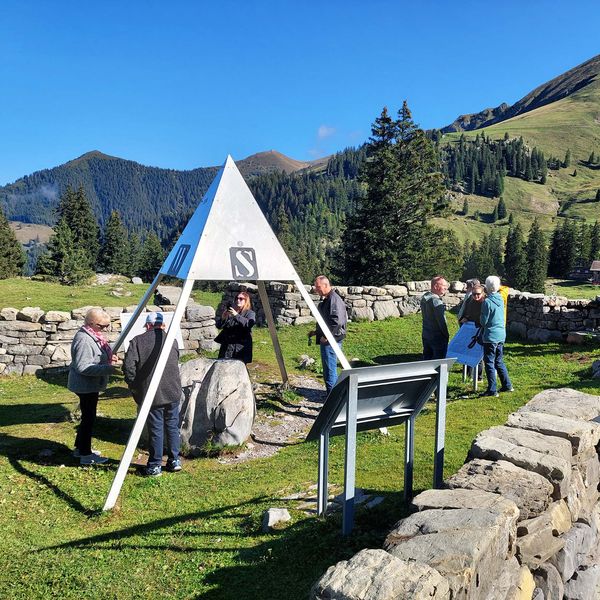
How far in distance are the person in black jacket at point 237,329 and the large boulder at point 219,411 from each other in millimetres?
1135

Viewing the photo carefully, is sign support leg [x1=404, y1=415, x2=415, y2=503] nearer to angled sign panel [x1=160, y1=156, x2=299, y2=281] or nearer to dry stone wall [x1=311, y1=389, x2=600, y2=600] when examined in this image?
dry stone wall [x1=311, y1=389, x2=600, y2=600]

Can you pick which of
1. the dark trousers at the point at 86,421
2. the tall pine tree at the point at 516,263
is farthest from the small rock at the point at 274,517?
the tall pine tree at the point at 516,263

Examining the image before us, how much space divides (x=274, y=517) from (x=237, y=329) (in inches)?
191

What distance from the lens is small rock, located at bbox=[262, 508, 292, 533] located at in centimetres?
487

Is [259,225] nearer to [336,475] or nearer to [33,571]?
[336,475]

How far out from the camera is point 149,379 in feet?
22.4

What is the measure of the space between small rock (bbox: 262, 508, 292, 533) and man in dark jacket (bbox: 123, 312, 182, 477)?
239cm

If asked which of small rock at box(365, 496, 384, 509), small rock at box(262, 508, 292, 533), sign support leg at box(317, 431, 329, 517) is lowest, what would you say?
small rock at box(262, 508, 292, 533)

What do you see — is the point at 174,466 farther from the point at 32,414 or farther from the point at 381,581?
the point at 381,581

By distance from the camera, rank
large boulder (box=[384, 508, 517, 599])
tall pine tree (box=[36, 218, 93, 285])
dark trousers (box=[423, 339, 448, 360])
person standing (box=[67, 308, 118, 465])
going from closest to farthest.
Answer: large boulder (box=[384, 508, 517, 599]) < person standing (box=[67, 308, 118, 465]) < dark trousers (box=[423, 339, 448, 360]) < tall pine tree (box=[36, 218, 93, 285])

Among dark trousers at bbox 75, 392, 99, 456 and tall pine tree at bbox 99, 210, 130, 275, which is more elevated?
tall pine tree at bbox 99, 210, 130, 275

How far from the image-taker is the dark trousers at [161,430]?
22.2ft

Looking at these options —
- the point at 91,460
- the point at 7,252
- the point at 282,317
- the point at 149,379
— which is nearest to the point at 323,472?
the point at 149,379

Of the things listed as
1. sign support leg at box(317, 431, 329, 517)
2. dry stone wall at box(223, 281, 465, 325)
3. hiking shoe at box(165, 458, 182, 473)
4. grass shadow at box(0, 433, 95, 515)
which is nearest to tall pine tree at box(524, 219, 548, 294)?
dry stone wall at box(223, 281, 465, 325)
